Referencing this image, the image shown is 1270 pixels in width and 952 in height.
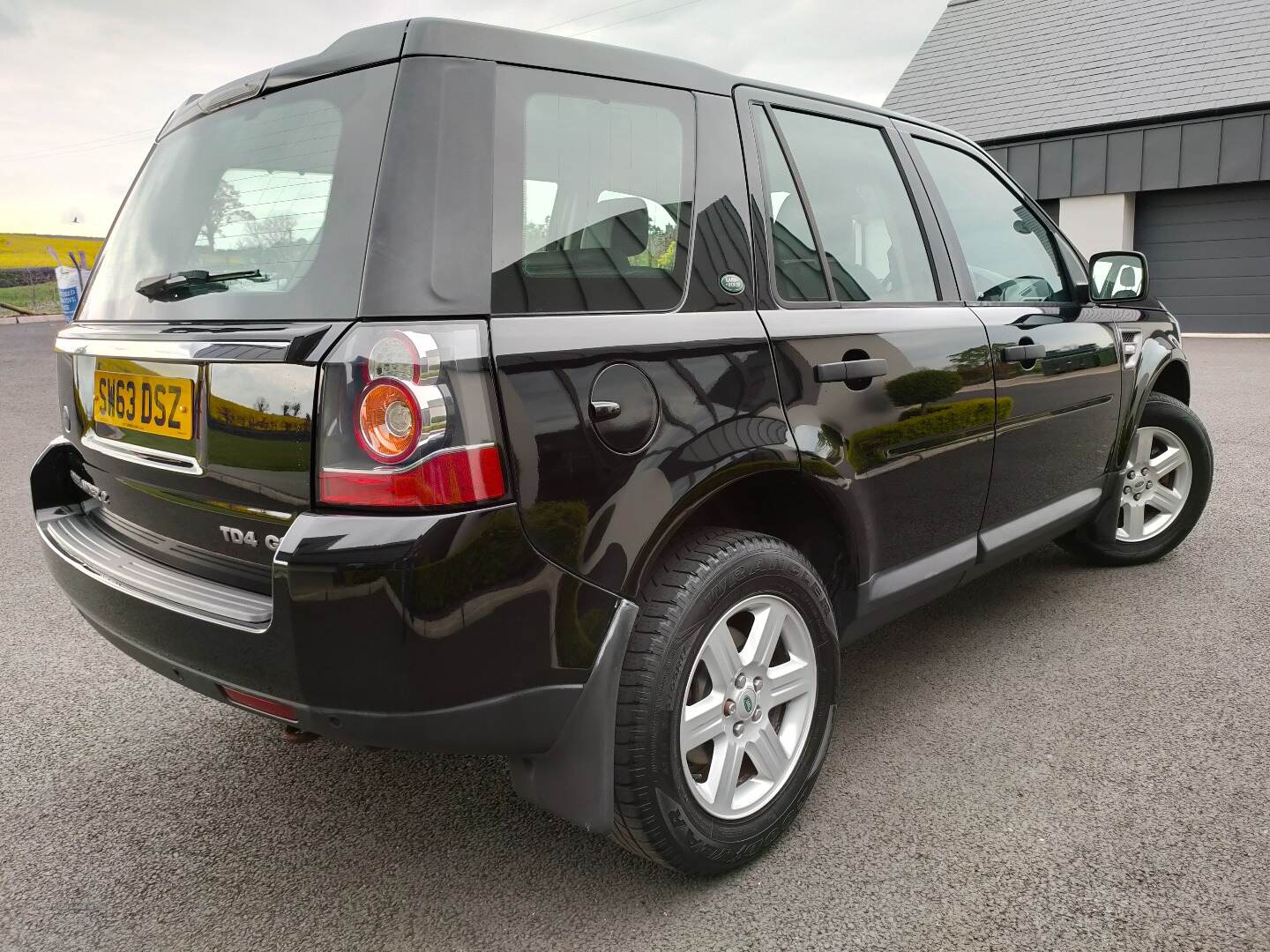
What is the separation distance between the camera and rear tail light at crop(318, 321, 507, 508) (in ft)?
5.33

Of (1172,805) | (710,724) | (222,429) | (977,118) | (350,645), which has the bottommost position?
(1172,805)

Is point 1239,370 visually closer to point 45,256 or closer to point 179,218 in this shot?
point 179,218

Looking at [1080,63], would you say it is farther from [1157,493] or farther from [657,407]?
[657,407]

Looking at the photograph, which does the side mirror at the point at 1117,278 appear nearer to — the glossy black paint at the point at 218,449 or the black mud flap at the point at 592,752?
the black mud flap at the point at 592,752

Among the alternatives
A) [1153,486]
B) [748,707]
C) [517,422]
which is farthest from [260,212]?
[1153,486]

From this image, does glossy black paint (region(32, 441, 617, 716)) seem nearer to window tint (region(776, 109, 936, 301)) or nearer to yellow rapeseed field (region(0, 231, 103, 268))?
window tint (region(776, 109, 936, 301))

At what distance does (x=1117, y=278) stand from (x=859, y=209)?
1.54m

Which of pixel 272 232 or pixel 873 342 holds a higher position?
pixel 272 232

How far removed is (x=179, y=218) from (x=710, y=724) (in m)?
1.64

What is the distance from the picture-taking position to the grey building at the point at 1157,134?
642 inches

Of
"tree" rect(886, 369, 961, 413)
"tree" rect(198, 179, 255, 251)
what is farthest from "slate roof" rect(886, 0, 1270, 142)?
"tree" rect(198, 179, 255, 251)

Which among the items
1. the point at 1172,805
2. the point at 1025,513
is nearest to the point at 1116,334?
the point at 1025,513

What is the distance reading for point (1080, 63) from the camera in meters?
18.9

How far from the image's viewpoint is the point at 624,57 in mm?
2082
